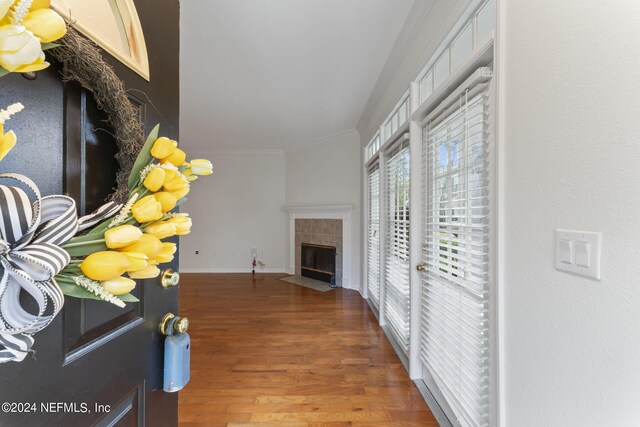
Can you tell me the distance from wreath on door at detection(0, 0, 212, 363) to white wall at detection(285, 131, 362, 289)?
3802mm

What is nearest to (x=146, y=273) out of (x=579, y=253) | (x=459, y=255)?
(x=579, y=253)

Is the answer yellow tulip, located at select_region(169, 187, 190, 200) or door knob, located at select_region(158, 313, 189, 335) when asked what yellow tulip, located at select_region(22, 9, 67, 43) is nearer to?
yellow tulip, located at select_region(169, 187, 190, 200)

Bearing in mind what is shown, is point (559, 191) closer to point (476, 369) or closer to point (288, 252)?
point (476, 369)

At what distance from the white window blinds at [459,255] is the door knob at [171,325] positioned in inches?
46.8

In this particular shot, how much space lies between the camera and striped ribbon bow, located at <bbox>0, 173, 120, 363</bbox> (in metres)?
0.33

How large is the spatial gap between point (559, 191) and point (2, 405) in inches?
52.3

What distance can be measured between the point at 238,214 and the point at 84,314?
17.7ft

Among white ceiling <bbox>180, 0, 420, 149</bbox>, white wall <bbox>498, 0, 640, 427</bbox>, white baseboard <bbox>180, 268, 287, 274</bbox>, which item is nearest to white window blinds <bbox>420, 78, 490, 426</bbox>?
white wall <bbox>498, 0, 640, 427</bbox>

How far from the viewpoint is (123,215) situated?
458 mm

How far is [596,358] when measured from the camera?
716mm

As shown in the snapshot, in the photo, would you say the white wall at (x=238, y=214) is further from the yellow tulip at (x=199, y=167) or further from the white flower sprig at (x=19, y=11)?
the white flower sprig at (x=19, y=11)

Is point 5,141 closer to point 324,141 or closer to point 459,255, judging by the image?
point 459,255

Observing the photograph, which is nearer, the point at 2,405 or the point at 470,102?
the point at 2,405

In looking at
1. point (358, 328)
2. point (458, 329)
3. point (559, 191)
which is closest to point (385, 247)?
point (358, 328)
